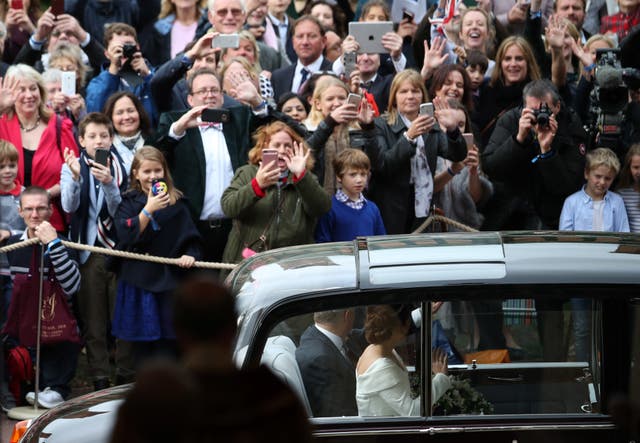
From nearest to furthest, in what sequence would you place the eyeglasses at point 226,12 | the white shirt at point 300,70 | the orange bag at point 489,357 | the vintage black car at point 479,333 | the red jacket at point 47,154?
the vintage black car at point 479,333
the orange bag at point 489,357
the red jacket at point 47,154
the eyeglasses at point 226,12
the white shirt at point 300,70

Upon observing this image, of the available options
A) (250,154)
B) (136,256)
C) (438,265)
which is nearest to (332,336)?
(438,265)

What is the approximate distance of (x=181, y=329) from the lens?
129 inches

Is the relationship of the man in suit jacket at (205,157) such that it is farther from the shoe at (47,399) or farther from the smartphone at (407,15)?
the smartphone at (407,15)

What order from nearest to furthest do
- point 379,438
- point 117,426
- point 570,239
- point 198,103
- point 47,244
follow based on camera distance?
1. point 117,426
2. point 379,438
3. point 570,239
4. point 47,244
5. point 198,103

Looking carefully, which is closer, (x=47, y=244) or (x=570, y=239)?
(x=570, y=239)

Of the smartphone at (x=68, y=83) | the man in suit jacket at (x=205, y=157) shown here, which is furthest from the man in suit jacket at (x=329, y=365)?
the smartphone at (x=68, y=83)

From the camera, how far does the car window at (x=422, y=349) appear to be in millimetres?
5539

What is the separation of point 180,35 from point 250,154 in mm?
3376

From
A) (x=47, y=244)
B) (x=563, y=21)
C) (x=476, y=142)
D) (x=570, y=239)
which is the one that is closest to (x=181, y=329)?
(x=570, y=239)

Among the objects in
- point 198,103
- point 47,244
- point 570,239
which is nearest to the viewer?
point 570,239

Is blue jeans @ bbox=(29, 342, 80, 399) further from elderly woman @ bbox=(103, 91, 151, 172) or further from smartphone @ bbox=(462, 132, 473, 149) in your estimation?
smartphone @ bbox=(462, 132, 473, 149)

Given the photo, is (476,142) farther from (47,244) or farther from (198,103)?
(47,244)

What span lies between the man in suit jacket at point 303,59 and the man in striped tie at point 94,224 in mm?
2259

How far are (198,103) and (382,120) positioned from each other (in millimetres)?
1556
